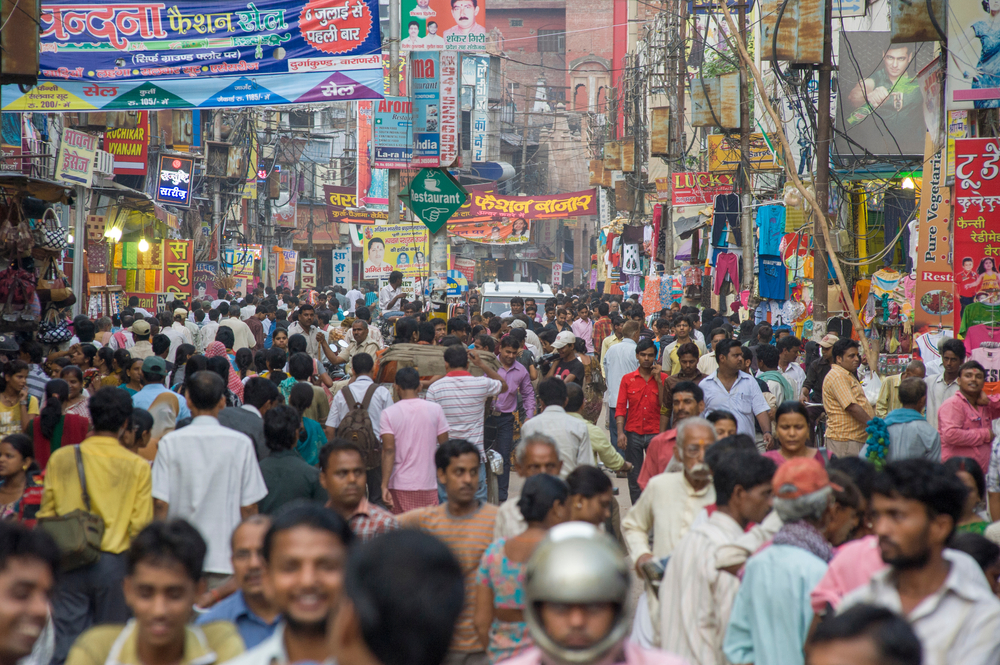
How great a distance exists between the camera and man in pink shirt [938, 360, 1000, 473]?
738 cm

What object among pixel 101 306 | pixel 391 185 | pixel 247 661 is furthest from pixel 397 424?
pixel 101 306

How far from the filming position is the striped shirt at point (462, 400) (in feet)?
26.0

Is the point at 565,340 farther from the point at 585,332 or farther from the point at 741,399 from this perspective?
the point at 585,332

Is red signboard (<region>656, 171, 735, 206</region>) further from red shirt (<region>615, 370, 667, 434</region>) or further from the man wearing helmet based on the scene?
the man wearing helmet

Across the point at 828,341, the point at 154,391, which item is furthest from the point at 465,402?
the point at 828,341

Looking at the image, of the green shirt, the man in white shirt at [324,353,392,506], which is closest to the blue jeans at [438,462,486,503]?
the man in white shirt at [324,353,392,506]

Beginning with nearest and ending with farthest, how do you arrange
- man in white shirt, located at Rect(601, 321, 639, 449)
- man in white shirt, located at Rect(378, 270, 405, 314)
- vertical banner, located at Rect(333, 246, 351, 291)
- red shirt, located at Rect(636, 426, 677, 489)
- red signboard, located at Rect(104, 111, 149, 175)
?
red shirt, located at Rect(636, 426, 677, 489) < man in white shirt, located at Rect(601, 321, 639, 449) < man in white shirt, located at Rect(378, 270, 405, 314) < red signboard, located at Rect(104, 111, 149, 175) < vertical banner, located at Rect(333, 246, 351, 291)

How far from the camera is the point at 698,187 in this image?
2348 centimetres

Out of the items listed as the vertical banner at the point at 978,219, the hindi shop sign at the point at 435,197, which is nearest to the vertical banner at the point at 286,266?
the hindi shop sign at the point at 435,197

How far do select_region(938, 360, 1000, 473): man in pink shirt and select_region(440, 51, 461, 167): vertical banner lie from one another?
32.1ft

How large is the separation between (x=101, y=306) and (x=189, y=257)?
3680 millimetres

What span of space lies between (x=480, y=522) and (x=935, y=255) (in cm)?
882

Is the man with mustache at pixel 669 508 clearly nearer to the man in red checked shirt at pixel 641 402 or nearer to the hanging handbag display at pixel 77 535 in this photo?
the hanging handbag display at pixel 77 535

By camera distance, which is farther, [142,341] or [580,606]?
[142,341]
